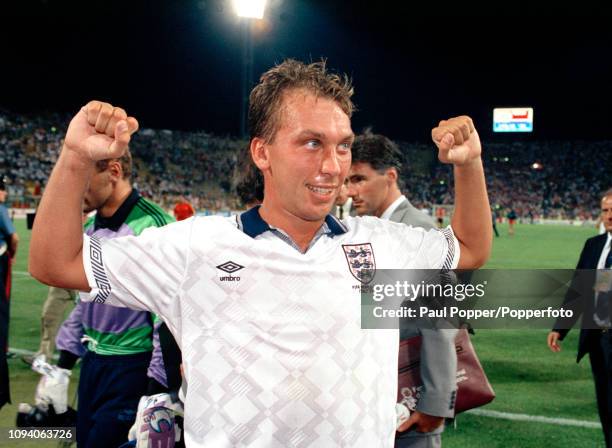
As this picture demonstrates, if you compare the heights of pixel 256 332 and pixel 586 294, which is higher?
pixel 256 332

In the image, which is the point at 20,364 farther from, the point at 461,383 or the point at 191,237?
the point at 191,237

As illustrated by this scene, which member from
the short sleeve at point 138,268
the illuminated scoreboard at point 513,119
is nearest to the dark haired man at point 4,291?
the short sleeve at point 138,268

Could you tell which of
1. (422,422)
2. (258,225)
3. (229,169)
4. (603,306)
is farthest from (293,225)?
(229,169)

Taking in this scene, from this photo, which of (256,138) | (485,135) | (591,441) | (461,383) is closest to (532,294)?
(591,441)

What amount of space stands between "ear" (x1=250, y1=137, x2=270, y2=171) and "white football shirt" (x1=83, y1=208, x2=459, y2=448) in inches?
8.6

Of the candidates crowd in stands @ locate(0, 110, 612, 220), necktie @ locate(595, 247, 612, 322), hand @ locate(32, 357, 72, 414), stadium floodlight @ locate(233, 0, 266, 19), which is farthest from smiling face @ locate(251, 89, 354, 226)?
crowd in stands @ locate(0, 110, 612, 220)

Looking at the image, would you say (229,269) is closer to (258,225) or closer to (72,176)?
(258,225)

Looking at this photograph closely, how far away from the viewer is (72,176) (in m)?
1.58

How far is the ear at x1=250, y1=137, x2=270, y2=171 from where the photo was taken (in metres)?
1.88

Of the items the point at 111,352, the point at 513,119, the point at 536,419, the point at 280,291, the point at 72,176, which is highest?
the point at 513,119

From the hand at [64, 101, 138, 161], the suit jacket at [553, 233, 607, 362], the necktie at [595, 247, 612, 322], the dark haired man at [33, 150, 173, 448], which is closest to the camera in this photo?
the hand at [64, 101, 138, 161]

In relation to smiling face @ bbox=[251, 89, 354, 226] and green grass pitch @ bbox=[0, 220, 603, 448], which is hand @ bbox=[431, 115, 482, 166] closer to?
smiling face @ bbox=[251, 89, 354, 226]

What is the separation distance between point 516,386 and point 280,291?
5.02 m

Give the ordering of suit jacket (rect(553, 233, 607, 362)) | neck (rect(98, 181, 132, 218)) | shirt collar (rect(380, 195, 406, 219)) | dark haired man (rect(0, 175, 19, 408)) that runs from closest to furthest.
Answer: neck (rect(98, 181, 132, 218))
shirt collar (rect(380, 195, 406, 219))
suit jacket (rect(553, 233, 607, 362))
dark haired man (rect(0, 175, 19, 408))
